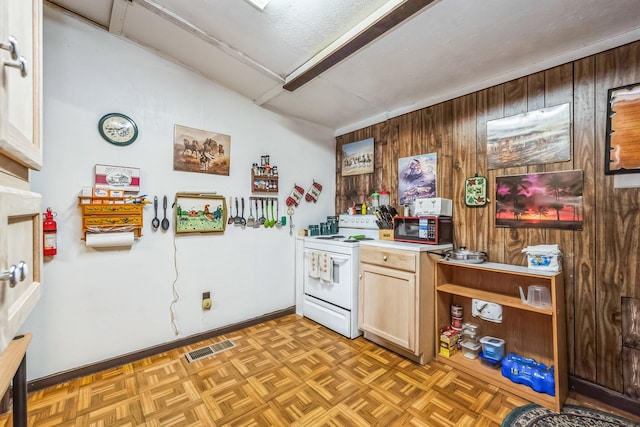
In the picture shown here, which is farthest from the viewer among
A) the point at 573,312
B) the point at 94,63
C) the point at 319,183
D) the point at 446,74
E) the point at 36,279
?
the point at 319,183

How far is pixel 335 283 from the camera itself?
2742 mm

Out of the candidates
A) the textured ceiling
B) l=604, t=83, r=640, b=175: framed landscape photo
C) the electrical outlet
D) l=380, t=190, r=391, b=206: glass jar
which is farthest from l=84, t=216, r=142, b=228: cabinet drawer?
l=604, t=83, r=640, b=175: framed landscape photo

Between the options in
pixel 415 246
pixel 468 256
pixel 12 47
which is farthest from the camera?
pixel 415 246

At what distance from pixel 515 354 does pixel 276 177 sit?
264cm

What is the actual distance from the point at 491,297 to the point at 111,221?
9.57 feet

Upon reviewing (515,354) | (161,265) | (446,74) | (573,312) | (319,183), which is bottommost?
(515,354)

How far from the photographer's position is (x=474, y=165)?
236cm

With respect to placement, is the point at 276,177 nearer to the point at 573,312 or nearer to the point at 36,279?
the point at 36,279

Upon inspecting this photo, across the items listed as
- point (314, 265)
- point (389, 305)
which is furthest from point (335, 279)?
point (389, 305)

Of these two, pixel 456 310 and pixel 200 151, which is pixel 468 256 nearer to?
pixel 456 310

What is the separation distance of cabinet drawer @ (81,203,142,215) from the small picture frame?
12.4 inches

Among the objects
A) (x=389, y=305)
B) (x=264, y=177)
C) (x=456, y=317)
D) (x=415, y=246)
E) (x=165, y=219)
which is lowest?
(x=456, y=317)

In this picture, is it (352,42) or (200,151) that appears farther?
(200,151)

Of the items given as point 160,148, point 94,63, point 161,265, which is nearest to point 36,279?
point 161,265
